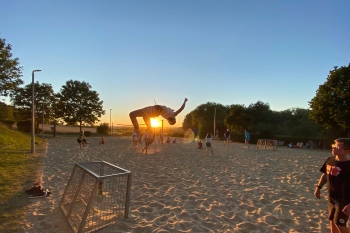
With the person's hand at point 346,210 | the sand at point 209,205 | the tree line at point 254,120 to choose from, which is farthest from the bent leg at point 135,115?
the tree line at point 254,120

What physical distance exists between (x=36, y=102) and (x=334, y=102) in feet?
145

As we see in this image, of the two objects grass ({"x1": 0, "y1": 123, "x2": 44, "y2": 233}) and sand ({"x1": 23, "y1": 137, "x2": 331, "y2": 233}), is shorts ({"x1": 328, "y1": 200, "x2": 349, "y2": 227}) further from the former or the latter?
grass ({"x1": 0, "y1": 123, "x2": 44, "y2": 233})

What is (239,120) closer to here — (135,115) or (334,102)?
(334,102)

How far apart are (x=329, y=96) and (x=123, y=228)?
24.2m

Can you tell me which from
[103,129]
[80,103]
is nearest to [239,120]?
[103,129]

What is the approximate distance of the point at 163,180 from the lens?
751 cm

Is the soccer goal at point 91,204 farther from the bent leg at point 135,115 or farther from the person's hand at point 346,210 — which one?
the person's hand at point 346,210

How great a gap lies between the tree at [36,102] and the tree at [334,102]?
1623 inches

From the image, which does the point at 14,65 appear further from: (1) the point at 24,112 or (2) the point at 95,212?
(2) the point at 95,212

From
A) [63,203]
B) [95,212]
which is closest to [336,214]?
[95,212]

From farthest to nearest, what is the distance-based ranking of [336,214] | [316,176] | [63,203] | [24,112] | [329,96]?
1. [24,112]
2. [329,96]
3. [316,176]
4. [63,203]
5. [336,214]

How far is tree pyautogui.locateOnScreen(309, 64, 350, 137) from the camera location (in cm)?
1966

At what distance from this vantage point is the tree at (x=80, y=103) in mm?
47859

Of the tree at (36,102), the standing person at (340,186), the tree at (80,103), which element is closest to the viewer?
the standing person at (340,186)
